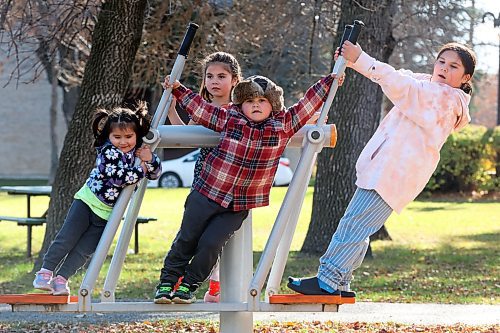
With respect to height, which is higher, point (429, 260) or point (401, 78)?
point (401, 78)

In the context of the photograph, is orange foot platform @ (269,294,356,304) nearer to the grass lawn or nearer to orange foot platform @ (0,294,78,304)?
orange foot platform @ (0,294,78,304)

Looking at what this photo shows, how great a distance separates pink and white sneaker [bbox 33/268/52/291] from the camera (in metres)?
5.39

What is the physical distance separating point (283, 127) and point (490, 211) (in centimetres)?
1872

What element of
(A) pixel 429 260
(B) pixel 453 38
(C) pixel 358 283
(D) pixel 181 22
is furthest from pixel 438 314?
(B) pixel 453 38

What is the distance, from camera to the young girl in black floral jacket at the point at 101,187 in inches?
213

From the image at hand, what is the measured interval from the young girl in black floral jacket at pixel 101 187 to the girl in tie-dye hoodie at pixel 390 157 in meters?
1.03

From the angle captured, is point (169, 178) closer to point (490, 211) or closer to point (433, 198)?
point (433, 198)

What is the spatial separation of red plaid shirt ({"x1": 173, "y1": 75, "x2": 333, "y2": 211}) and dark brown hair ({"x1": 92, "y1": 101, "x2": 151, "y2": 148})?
0.78ft

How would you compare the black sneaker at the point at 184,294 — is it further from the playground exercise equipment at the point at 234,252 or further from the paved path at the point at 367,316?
the paved path at the point at 367,316

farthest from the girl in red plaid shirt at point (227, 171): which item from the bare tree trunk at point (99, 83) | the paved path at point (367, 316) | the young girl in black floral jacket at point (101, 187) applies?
the bare tree trunk at point (99, 83)

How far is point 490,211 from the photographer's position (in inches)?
918

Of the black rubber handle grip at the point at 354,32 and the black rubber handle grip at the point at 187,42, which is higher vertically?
the black rubber handle grip at the point at 354,32

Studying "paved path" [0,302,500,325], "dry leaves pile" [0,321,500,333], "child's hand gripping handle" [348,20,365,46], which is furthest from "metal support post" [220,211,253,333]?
"paved path" [0,302,500,325]

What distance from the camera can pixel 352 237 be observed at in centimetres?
547
